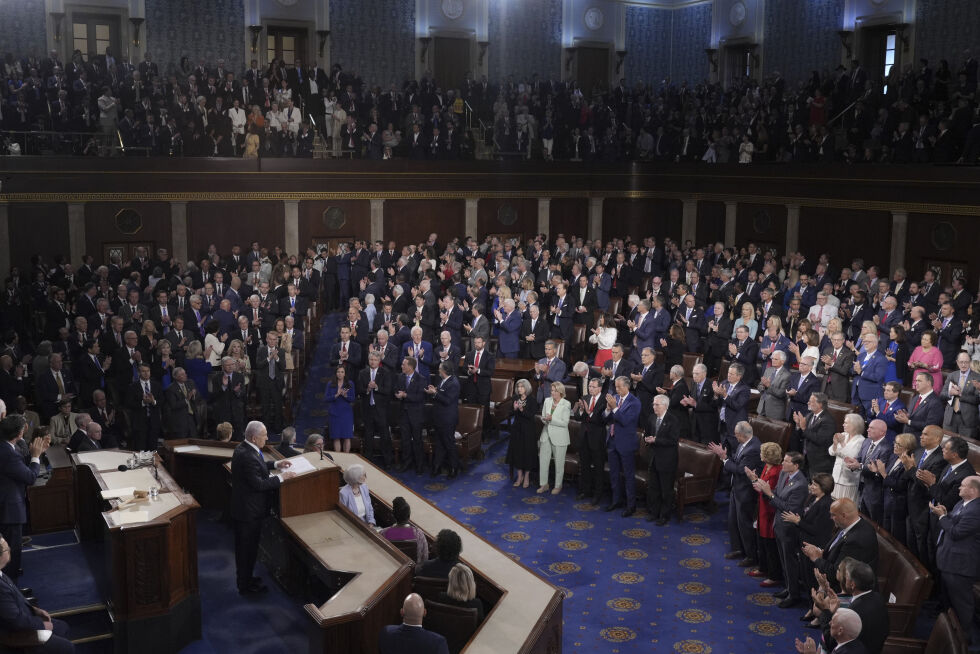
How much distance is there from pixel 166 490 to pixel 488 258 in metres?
13.1

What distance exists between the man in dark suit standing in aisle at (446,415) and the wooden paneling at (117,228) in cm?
1226

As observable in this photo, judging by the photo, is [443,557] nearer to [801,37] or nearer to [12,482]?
[12,482]

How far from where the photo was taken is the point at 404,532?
26.9ft

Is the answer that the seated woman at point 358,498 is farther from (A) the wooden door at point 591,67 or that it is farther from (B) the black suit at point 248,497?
(A) the wooden door at point 591,67

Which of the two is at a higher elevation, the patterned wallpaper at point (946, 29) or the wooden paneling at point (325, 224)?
the patterned wallpaper at point (946, 29)

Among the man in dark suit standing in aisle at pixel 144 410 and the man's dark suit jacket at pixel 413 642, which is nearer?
the man's dark suit jacket at pixel 413 642

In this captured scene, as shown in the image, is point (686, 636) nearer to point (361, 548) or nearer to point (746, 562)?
point (746, 562)

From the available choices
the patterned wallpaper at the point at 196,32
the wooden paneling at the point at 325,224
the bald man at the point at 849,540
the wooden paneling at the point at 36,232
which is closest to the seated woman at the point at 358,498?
the bald man at the point at 849,540

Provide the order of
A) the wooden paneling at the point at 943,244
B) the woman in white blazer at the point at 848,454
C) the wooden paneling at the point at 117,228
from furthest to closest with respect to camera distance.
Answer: the wooden paneling at the point at 117,228 → the wooden paneling at the point at 943,244 → the woman in white blazer at the point at 848,454

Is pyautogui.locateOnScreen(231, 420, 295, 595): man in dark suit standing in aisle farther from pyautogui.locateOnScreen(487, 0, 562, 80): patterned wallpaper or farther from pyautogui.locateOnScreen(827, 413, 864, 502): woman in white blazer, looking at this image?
pyautogui.locateOnScreen(487, 0, 562, 80): patterned wallpaper

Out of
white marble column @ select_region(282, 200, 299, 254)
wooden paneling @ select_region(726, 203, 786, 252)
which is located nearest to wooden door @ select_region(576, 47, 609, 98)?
wooden paneling @ select_region(726, 203, 786, 252)

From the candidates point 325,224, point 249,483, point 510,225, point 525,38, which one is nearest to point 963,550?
point 249,483

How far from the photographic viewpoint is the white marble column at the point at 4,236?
801 inches

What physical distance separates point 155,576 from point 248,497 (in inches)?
47.2
